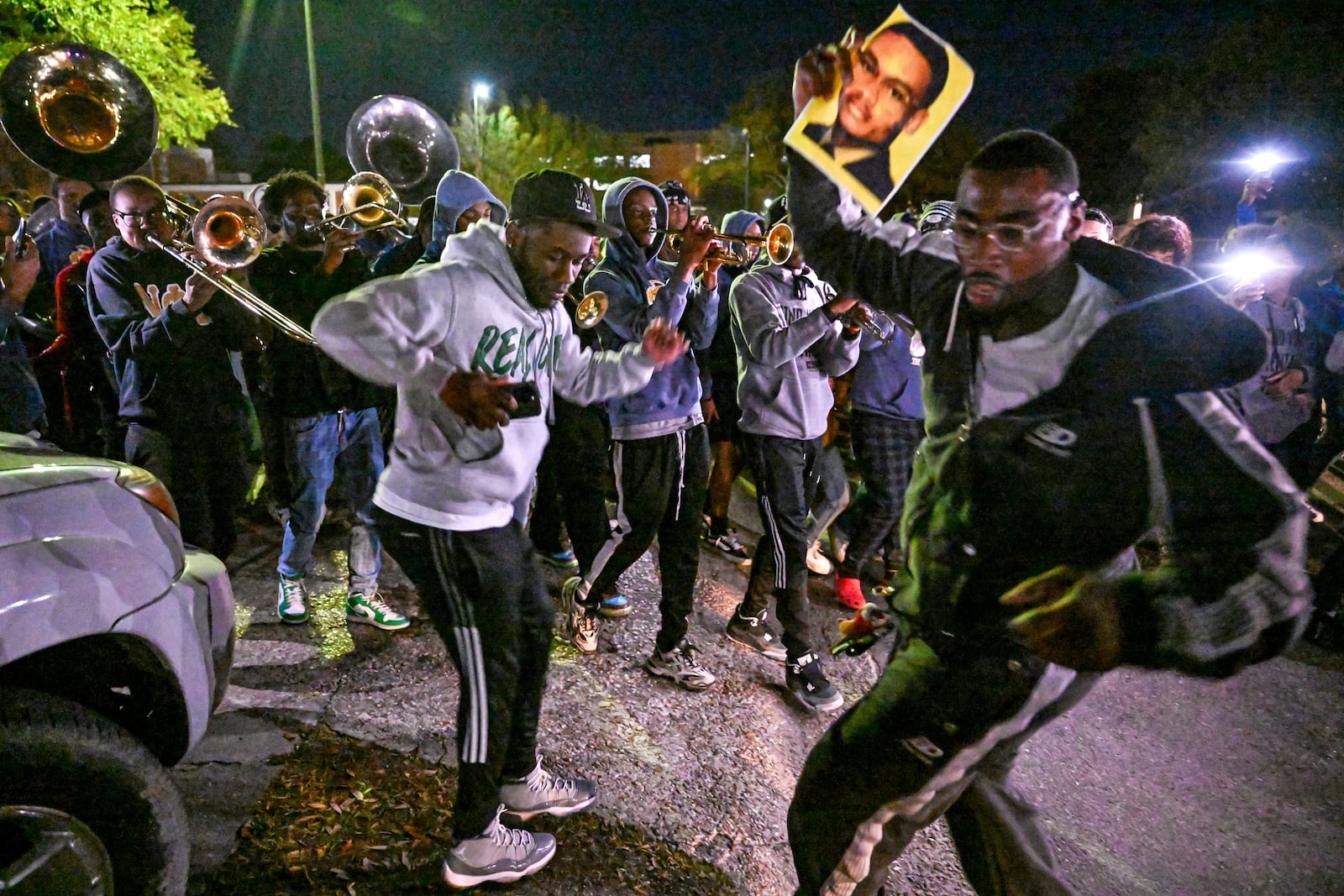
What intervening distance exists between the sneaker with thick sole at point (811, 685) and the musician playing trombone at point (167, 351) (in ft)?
10.5

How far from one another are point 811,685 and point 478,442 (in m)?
2.40

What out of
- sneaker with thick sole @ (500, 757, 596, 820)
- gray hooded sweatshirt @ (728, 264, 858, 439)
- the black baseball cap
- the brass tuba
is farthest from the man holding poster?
the brass tuba

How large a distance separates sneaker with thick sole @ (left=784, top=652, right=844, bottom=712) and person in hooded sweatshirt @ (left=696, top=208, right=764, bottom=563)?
1.87 m

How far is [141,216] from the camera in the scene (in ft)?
13.3

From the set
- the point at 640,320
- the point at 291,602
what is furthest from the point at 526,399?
the point at 291,602

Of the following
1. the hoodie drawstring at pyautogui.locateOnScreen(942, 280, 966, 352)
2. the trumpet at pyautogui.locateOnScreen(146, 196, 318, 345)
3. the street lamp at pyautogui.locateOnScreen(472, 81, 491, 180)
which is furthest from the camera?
the street lamp at pyautogui.locateOnScreen(472, 81, 491, 180)

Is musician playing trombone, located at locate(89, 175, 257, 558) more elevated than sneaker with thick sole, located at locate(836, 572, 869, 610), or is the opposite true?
musician playing trombone, located at locate(89, 175, 257, 558)

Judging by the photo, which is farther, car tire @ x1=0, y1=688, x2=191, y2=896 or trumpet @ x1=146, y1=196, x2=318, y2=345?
trumpet @ x1=146, y1=196, x2=318, y2=345

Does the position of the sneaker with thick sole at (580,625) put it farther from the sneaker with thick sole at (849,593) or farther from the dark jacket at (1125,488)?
the dark jacket at (1125,488)

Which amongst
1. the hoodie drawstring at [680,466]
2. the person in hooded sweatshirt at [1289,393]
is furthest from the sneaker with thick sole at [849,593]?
the person in hooded sweatshirt at [1289,393]

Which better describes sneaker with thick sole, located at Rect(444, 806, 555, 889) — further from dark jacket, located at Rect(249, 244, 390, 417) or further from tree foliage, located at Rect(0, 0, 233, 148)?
tree foliage, located at Rect(0, 0, 233, 148)

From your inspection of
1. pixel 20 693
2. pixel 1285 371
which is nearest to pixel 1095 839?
pixel 20 693

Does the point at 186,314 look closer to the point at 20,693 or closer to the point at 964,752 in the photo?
the point at 20,693

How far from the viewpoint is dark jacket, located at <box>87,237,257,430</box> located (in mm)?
3959
